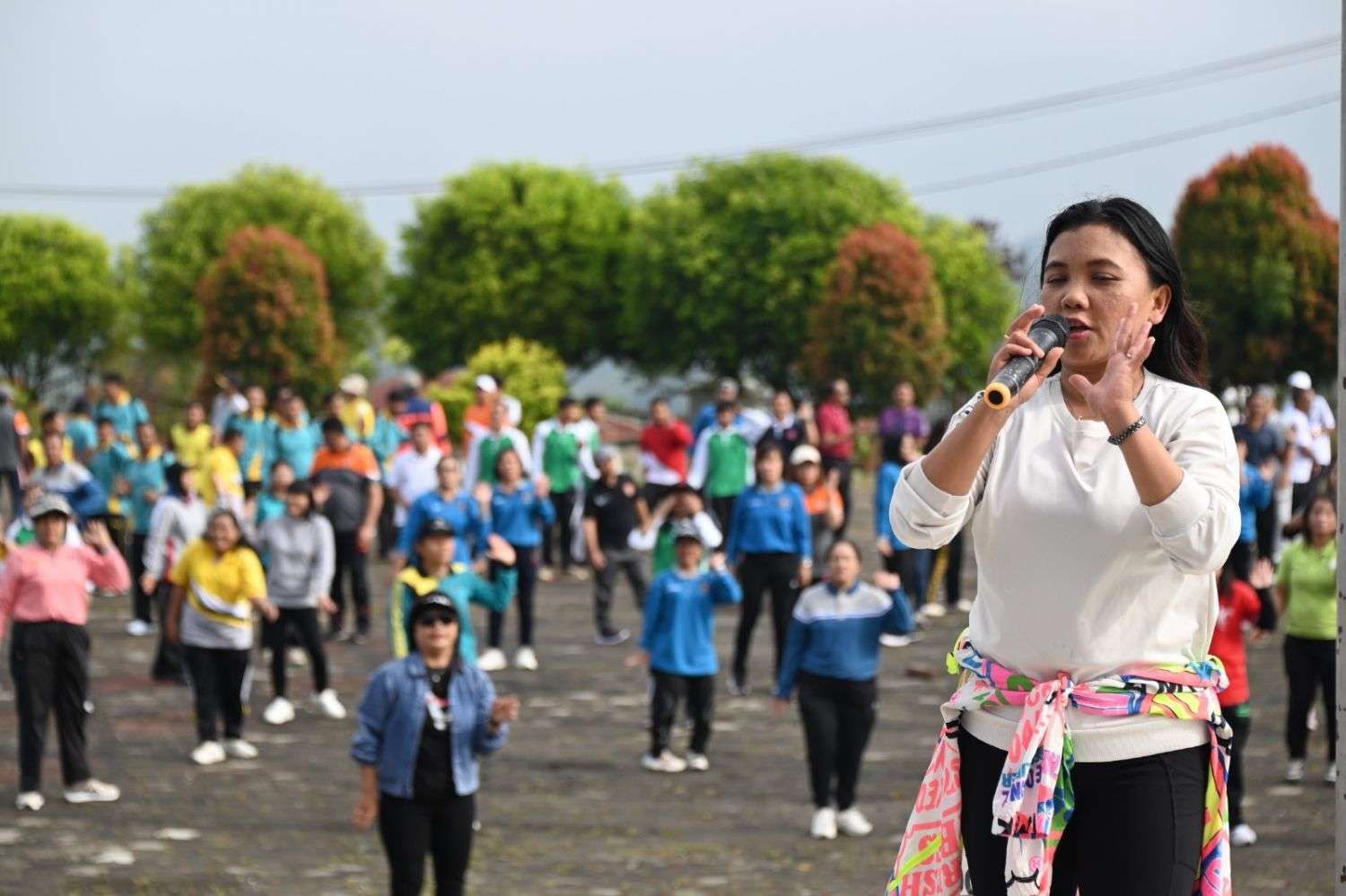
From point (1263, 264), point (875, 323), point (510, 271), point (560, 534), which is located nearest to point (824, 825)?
point (560, 534)

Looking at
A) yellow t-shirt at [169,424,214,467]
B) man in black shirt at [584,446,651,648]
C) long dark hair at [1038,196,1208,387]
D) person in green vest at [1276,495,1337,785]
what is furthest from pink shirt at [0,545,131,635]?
long dark hair at [1038,196,1208,387]

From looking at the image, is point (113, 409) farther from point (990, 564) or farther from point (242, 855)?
point (990, 564)

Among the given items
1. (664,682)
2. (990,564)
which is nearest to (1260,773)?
(664,682)

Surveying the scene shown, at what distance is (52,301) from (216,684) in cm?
6132

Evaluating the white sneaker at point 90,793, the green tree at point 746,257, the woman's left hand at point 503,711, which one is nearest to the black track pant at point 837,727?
the woman's left hand at point 503,711

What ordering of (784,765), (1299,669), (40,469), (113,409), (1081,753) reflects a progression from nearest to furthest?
1. (1081,753)
2. (1299,669)
3. (784,765)
4. (40,469)
5. (113,409)

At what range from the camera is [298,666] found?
1527 cm

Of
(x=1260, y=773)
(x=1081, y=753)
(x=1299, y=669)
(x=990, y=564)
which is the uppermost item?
(x=990, y=564)

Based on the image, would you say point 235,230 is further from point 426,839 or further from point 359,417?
point 426,839

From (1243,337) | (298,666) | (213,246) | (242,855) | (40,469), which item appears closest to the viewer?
(242,855)

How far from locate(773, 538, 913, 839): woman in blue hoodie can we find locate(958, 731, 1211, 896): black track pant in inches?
268

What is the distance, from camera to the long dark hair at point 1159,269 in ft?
10.4

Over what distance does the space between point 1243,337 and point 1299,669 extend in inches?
1286

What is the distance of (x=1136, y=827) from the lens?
3.06 meters
